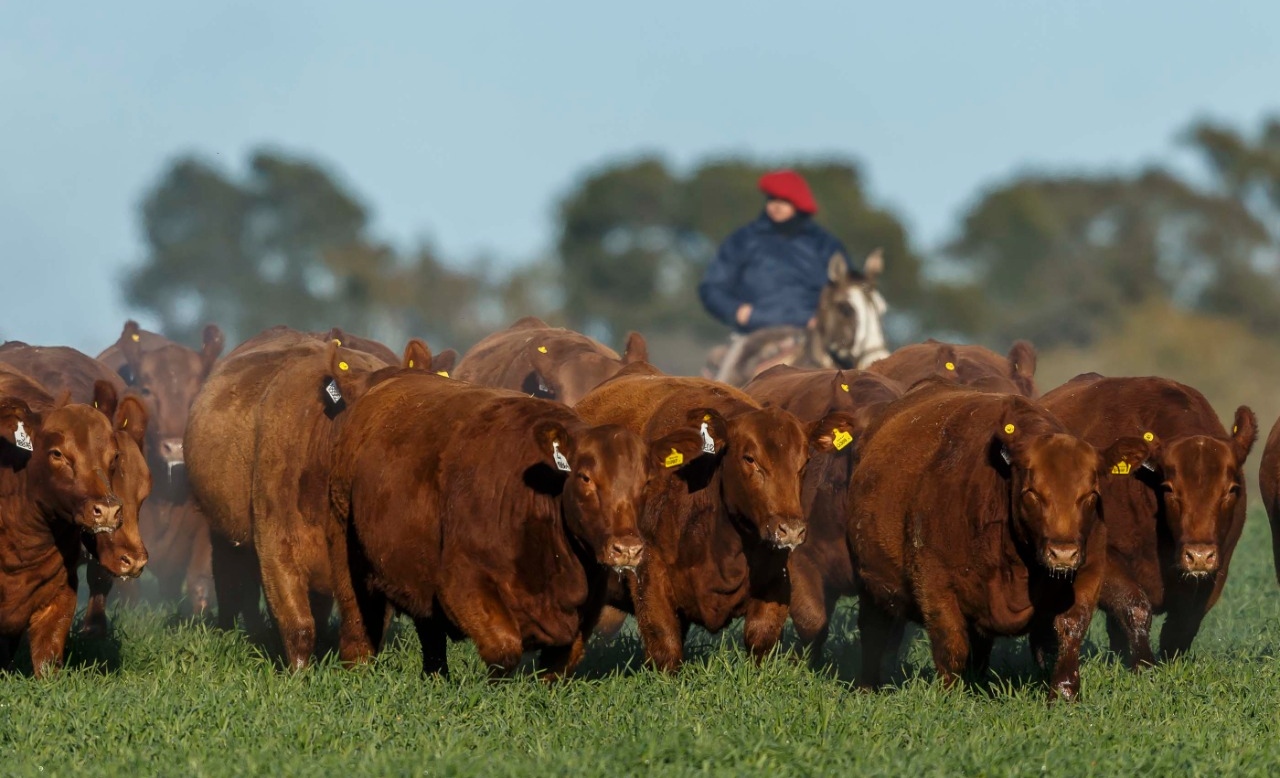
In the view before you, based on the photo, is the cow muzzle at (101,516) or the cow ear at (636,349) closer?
the cow muzzle at (101,516)

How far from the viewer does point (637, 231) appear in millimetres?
66188

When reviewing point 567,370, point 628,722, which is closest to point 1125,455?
point 628,722

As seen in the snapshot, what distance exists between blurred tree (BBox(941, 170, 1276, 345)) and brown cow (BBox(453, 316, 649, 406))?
43.4 metres

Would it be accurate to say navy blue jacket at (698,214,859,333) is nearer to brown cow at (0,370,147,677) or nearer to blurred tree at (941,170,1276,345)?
brown cow at (0,370,147,677)

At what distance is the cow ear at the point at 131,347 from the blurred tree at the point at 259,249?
42.8 m

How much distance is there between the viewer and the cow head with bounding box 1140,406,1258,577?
1020 centimetres

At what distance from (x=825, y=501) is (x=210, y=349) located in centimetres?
677

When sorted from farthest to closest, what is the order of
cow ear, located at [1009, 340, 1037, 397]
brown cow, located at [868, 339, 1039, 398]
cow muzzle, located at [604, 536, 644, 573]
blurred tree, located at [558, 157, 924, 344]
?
blurred tree, located at [558, 157, 924, 344] < cow ear, located at [1009, 340, 1037, 397] < brown cow, located at [868, 339, 1039, 398] < cow muzzle, located at [604, 536, 644, 573]

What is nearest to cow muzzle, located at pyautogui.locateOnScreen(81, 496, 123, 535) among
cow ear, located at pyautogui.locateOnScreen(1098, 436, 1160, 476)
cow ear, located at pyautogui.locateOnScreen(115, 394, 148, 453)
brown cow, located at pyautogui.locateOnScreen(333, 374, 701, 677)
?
cow ear, located at pyautogui.locateOnScreen(115, 394, 148, 453)

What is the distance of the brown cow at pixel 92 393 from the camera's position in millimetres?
9828

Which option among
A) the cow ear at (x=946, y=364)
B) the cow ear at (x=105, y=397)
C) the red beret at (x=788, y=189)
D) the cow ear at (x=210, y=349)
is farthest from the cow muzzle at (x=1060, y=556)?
the red beret at (x=788, y=189)

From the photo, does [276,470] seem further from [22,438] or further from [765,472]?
[765,472]

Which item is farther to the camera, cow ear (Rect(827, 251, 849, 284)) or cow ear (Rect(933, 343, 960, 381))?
cow ear (Rect(827, 251, 849, 284))

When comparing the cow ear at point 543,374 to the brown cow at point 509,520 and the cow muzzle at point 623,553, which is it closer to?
the brown cow at point 509,520
